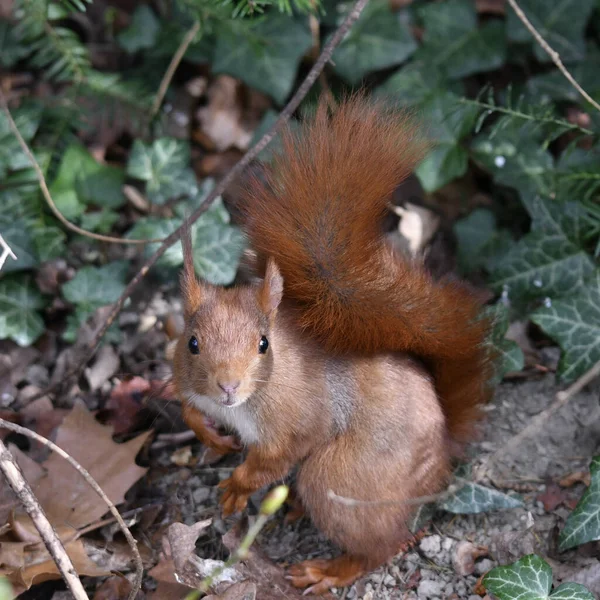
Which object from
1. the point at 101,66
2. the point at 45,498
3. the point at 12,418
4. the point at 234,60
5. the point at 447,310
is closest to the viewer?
the point at 447,310

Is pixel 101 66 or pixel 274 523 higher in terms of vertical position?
pixel 101 66

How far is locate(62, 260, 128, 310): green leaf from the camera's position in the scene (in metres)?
2.56

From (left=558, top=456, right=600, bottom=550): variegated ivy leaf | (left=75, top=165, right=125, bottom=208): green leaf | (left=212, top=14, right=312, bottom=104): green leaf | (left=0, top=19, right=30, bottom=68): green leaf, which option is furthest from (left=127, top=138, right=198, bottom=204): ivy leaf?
(left=558, top=456, right=600, bottom=550): variegated ivy leaf

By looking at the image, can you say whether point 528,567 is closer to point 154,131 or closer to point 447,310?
point 447,310

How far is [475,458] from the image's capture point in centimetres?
221

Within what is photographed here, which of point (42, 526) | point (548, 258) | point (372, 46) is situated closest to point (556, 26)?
point (372, 46)

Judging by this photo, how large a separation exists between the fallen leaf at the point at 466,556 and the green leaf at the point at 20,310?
1434 mm

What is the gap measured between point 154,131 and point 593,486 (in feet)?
6.07

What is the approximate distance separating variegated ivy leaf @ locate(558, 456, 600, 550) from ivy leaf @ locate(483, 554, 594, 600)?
138 millimetres

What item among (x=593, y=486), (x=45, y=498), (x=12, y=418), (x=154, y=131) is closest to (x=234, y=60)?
(x=154, y=131)

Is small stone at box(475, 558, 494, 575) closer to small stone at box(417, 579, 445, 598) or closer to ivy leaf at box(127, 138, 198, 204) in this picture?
small stone at box(417, 579, 445, 598)

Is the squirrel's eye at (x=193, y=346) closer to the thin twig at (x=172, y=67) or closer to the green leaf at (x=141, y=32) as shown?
the thin twig at (x=172, y=67)

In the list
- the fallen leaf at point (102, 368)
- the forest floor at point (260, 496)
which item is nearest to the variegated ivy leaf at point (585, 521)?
the forest floor at point (260, 496)

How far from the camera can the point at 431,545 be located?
2.09 meters
